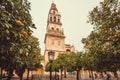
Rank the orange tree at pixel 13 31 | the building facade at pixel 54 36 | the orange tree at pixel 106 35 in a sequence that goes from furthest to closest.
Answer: the building facade at pixel 54 36 → the orange tree at pixel 106 35 → the orange tree at pixel 13 31

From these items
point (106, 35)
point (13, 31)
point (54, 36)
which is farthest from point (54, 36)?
point (13, 31)

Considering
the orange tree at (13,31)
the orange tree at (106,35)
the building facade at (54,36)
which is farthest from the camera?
the building facade at (54,36)

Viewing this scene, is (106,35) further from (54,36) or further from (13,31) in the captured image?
(54,36)

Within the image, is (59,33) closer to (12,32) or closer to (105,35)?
(105,35)

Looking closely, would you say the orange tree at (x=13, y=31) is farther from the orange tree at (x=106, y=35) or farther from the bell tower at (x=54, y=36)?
the bell tower at (x=54, y=36)

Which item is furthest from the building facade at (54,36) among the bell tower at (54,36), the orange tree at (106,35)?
the orange tree at (106,35)

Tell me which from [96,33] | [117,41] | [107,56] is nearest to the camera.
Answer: [117,41]

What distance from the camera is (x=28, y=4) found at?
19.7 feet

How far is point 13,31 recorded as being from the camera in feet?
15.2

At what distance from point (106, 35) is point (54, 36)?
4922 centimetres

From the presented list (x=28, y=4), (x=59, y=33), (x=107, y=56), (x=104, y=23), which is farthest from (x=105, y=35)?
(x=59, y=33)

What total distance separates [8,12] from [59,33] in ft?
181

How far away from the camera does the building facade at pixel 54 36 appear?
58.0 metres

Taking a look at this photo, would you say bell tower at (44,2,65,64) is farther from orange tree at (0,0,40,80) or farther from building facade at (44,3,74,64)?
orange tree at (0,0,40,80)
